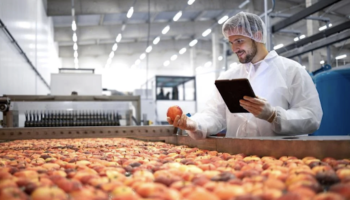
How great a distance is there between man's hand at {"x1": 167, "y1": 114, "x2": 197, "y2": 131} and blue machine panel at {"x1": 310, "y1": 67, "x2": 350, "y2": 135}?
233 cm

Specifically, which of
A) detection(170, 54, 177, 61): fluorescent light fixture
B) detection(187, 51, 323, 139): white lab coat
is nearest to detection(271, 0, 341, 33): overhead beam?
detection(187, 51, 323, 139): white lab coat

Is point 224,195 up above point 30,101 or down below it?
below

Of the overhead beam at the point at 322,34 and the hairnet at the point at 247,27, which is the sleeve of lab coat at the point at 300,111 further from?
the overhead beam at the point at 322,34

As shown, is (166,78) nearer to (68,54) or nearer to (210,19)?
(210,19)

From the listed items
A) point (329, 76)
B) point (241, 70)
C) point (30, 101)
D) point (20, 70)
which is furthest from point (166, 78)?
point (241, 70)

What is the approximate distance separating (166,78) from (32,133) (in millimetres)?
9892

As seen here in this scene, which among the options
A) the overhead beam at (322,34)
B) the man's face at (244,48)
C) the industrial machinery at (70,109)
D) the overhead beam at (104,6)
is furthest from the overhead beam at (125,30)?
the man's face at (244,48)

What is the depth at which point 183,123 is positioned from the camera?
2.55m

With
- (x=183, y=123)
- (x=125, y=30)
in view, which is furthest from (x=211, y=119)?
(x=125, y=30)

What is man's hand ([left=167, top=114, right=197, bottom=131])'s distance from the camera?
8.27 ft

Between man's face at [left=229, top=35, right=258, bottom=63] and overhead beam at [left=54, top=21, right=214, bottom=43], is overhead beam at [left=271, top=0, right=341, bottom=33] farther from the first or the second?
overhead beam at [left=54, top=21, right=214, bottom=43]

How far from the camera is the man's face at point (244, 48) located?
2.82 meters

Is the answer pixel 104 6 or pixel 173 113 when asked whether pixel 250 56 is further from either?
pixel 104 6

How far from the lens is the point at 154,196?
3.14 ft
